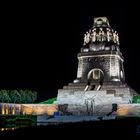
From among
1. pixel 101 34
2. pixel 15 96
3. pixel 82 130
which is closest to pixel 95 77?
pixel 101 34

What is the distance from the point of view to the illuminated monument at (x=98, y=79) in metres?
67.6

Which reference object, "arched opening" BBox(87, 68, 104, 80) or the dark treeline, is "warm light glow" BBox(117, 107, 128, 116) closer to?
"arched opening" BBox(87, 68, 104, 80)

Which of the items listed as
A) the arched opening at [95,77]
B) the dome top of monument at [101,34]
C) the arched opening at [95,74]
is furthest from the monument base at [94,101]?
the dome top of monument at [101,34]

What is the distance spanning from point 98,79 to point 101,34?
36.2 feet

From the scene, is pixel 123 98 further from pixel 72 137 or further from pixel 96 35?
pixel 72 137

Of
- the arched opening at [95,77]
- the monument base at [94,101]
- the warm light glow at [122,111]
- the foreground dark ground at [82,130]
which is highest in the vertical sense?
the arched opening at [95,77]

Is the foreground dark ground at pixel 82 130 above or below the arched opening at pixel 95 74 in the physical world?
below

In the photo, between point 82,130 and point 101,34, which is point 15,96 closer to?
point 101,34

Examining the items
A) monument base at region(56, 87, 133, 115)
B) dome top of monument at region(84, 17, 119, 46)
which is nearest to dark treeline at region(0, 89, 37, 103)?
monument base at region(56, 87, 133, 115)

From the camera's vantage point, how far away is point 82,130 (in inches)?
662

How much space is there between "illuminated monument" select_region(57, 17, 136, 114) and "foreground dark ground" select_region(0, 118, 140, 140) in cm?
4865

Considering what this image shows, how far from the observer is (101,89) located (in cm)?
7112

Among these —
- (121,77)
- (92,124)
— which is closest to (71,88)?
(121,77)

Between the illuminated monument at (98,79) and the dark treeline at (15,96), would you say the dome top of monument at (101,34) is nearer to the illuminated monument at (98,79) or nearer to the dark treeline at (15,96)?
the illuminated monument at (98,79)
